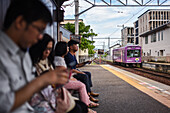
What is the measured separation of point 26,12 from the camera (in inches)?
40.6

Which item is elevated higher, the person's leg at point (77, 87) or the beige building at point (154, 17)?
the beige building at point (154, 17)

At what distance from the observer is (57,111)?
67.0 inches

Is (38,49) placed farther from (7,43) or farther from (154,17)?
(154,17)

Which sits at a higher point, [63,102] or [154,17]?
[154,17]

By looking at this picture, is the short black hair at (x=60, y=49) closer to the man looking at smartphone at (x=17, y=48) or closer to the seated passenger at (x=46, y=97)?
the seated passenger at (x=46, y=97)

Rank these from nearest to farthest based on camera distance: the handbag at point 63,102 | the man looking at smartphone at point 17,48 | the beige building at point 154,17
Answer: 1. the man looking at smartphone at point 17,48
2. the handbag at point 63,102
3. the beige building at point 154,17

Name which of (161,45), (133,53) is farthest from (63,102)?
(161,45)

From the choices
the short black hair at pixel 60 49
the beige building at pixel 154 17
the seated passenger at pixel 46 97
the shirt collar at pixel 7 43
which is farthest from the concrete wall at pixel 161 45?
the shirt collar at pixel 7 43

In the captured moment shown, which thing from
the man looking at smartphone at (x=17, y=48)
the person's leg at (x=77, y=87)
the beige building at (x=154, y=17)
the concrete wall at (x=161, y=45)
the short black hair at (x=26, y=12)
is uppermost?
the beige building at (x=154, y=17)

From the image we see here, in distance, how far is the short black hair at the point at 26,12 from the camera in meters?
1.03

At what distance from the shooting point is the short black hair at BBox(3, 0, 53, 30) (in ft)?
3.38

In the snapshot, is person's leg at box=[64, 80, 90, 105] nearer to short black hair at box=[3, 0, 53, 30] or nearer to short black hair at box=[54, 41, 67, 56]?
short black hair at box=[54, 41, 67, 56]

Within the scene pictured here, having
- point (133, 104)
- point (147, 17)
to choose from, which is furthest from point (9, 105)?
point (147, 17)

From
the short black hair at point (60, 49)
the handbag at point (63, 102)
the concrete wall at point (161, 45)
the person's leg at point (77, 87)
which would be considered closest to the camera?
the handbag at point (63, 102)
